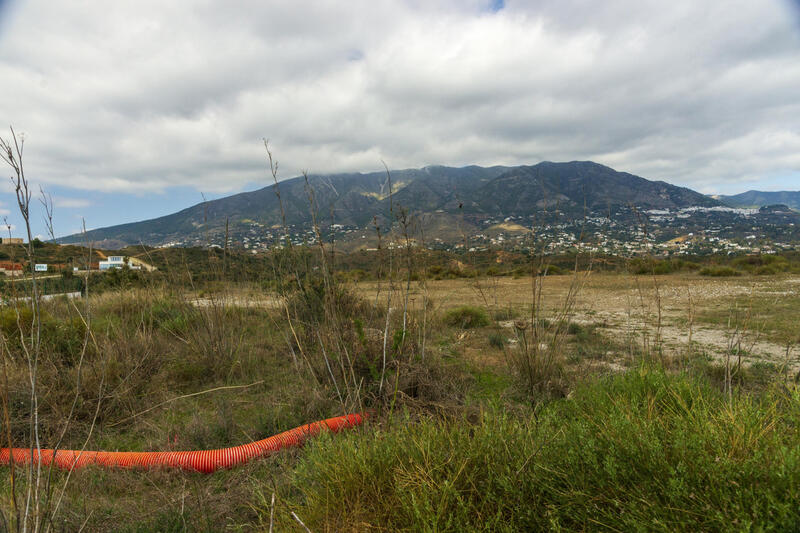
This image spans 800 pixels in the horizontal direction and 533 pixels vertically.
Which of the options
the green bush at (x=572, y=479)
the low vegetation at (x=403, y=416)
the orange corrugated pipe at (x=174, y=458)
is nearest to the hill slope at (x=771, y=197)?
the low vegetation at (x=403, y=416)

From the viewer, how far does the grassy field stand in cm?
134

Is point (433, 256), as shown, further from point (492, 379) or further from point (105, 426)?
point (105, 426)

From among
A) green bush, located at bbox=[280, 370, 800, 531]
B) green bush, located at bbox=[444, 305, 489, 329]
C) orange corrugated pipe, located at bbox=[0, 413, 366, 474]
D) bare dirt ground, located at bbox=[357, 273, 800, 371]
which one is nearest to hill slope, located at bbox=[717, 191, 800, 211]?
bare dirt ground, located at bbox=[357, 273, 800, 371]

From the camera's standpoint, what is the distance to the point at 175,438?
3107 millimetres

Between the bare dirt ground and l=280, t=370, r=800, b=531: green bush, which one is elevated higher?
l=280, t=370, r=800, b=531: green bush

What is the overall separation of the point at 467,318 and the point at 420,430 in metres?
5.89

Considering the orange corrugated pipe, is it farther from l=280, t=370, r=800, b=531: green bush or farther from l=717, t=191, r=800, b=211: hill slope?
l=717, t=191, r=800, b=211: hill slope

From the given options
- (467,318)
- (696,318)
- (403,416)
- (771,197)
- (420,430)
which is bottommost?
(696,318)

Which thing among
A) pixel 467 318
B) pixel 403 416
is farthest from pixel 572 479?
pixel 467 318

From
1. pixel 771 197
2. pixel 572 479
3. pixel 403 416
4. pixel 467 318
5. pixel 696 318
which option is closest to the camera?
pixel 572 479

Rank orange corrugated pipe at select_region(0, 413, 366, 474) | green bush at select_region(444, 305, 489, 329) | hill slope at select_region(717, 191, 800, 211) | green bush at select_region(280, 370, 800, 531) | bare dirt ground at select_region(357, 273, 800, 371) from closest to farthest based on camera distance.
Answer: green bush at select_region(280, 370, 800, 531), orange corrugated pipe at select_region(0, 413, 366, 474), bare dirt ground at select_region(357, 273, 800, 371), green bush at select_region(444, 305, 489, 329), hill slope at select_region(717, 191, 800, 211)

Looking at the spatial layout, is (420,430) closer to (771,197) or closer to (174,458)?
(174,458)

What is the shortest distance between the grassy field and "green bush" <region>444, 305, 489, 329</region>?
5.36 feet

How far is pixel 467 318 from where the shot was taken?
7867 millimetres
